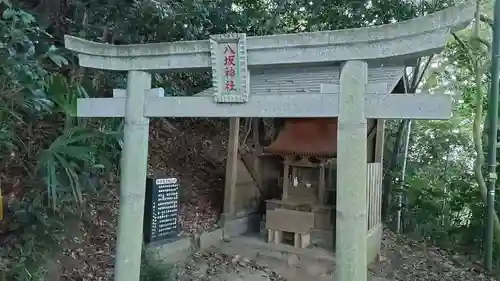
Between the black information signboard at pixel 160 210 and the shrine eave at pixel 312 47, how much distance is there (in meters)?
2.13

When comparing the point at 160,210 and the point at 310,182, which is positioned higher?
the point at 310,182

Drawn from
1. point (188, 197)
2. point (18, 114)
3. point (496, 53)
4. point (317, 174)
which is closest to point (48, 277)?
point (18, 114)

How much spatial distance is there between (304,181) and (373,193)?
113 cm

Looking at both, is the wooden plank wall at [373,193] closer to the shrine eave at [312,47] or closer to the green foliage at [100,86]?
the green foliage at [100,86]

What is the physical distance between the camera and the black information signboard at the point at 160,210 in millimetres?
5504

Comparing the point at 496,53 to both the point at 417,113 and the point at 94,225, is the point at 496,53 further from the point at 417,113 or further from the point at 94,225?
the point at 94,225

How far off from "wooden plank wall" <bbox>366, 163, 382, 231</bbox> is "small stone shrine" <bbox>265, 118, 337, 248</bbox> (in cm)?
57

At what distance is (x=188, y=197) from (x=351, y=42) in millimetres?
4652

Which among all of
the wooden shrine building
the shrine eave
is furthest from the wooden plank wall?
the shrine eave

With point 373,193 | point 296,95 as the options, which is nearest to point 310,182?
point 373,193

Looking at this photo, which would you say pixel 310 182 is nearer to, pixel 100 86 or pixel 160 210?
pixel 160 210

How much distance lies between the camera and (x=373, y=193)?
6.80 meters

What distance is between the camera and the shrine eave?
2701 millimetres

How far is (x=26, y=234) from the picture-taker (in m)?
4.32
